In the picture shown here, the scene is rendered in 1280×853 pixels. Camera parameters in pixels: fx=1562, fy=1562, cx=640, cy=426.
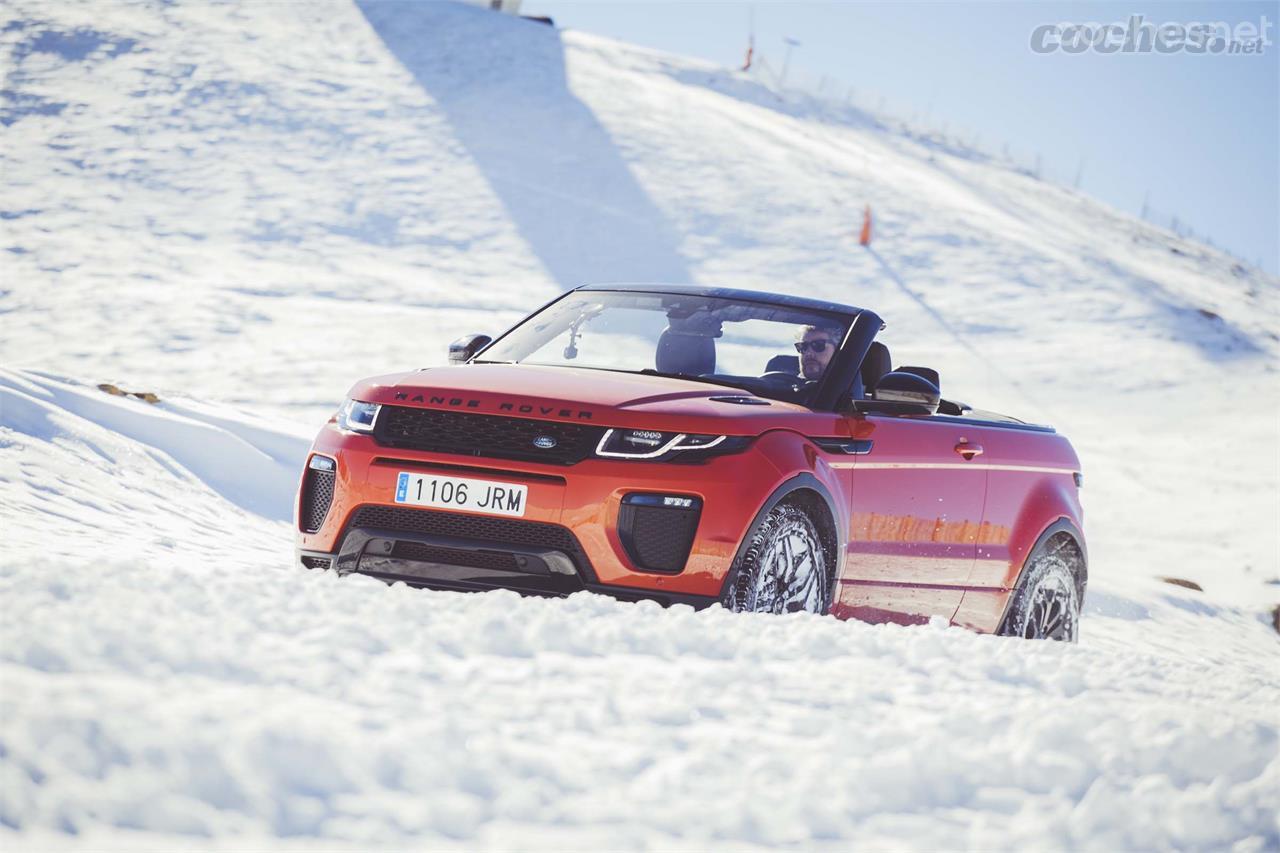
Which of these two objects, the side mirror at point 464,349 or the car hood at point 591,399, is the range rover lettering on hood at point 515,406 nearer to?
the car hood at point 591,399

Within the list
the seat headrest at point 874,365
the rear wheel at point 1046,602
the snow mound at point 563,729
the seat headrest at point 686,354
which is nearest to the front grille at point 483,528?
the snow mound at point 563,729

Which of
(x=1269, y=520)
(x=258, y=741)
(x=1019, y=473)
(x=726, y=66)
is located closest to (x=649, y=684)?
(x=258, y=741)

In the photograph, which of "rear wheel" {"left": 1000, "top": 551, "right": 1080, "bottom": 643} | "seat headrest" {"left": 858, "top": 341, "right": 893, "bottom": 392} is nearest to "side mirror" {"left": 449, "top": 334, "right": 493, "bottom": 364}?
"seat headrest" {"left": 858, "top": 341, "right": 893, "bottom": 392}

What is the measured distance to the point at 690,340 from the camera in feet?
20.0

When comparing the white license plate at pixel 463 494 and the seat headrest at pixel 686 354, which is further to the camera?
the seat headrest at pixel 686 354

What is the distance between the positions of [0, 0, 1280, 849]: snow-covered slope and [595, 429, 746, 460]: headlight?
0.61m

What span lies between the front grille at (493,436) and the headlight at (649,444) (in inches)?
1.6

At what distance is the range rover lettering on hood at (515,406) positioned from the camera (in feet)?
16.4

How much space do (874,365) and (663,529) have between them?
1833 millimetres

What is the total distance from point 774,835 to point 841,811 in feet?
0.61

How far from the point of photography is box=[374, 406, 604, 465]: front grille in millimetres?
4965

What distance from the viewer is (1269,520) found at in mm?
18109

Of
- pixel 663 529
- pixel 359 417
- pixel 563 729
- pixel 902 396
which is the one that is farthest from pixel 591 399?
pixel 563 729

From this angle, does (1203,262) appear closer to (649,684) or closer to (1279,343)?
(1279,343)
